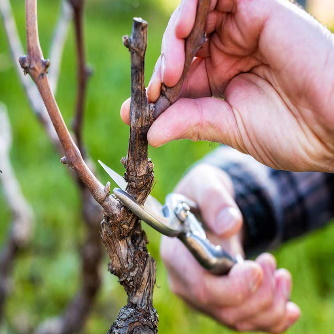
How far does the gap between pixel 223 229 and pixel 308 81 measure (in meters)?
0.61

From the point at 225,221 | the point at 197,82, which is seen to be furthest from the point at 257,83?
the point at 225,221

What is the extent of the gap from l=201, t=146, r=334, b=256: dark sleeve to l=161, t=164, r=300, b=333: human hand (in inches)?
12.2

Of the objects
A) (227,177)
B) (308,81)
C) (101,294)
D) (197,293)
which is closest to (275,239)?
(227,177)

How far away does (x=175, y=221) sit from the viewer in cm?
98

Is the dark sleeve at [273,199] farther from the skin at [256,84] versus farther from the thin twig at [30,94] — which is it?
the skin at [256,84]

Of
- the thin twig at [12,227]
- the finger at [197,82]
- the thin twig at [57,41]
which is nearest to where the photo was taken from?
the finger at [197,82]

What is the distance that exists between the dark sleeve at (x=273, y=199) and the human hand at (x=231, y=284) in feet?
1.01

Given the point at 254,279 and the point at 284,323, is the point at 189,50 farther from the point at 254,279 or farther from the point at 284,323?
the point at 284,323

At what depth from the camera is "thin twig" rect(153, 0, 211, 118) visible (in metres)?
0.75

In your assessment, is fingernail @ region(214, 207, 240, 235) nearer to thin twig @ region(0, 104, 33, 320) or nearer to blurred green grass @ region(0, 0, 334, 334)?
blurred green grass @ region(0, 0, 334, 334)

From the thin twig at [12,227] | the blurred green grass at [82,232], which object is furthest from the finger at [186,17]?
the thin twig at [12,227]

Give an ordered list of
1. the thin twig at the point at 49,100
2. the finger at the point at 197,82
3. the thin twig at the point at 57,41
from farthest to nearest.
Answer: the thin twig at the point at 57,41 < the finger at the point at 197,82 < the thin twig at the point at 49,100

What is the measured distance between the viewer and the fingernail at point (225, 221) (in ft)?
4.37

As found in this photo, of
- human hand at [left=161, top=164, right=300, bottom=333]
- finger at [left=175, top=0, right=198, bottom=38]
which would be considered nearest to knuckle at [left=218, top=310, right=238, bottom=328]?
human hand at [left=161, top=164, right=300, bottom=333]
